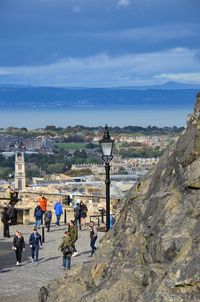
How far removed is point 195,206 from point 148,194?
1.64m

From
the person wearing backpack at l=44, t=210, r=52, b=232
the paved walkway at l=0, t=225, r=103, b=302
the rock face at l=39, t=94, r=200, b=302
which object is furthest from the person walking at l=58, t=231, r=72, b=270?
the person wearing backpack at l=44, t=210, r=52, b=232

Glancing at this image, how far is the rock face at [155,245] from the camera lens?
10.1m

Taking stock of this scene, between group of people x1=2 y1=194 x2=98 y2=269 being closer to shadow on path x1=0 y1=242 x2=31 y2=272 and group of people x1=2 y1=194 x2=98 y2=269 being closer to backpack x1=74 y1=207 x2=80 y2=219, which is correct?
backpack x1=74 y1=207 x2=80 y2=219

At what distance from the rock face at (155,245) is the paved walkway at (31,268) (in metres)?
2.66

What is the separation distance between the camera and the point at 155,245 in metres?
11.2

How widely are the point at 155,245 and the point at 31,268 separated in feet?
25.1

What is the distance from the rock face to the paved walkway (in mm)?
2664

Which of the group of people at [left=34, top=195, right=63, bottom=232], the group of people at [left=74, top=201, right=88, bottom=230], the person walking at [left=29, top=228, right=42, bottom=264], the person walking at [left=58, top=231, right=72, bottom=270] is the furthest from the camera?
the group of people at [left=74, top=201, right=88, bottom=230]

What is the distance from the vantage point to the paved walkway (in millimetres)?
15625

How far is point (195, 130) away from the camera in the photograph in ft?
38.8

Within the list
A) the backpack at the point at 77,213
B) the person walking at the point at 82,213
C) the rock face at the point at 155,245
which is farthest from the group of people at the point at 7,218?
the rock face at the point at 155,245

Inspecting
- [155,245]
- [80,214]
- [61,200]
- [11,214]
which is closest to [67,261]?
[11,214]

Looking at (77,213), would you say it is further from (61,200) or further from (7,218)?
(61,200)

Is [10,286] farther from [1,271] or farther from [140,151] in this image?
[140,151]
